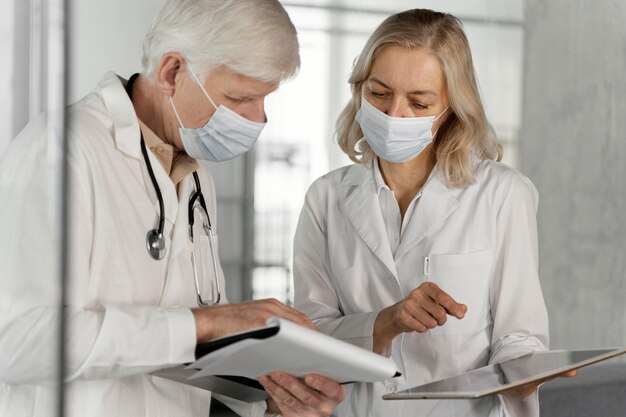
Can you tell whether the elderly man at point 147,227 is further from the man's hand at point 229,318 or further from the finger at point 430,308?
the finger at point 430,308

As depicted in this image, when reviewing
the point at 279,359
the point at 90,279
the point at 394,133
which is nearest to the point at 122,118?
the point at 90,279

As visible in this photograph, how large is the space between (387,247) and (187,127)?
0.48 metres

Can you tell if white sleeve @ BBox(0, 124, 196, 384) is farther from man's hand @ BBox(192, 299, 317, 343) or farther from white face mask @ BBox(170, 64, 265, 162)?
white face mask @ BBox(170, 64, 265, 162)

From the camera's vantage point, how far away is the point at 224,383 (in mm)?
1248

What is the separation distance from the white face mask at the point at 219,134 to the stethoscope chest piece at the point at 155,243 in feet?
0.47

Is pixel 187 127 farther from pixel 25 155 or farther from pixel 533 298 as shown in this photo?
pixel 533 298

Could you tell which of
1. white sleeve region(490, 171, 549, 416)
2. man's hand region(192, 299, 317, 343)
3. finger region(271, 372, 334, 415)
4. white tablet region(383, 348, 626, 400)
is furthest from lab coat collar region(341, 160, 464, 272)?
man's hand region(192, 299, 317, 343)

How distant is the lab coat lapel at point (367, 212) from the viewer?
1572 mm

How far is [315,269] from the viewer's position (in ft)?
5.40

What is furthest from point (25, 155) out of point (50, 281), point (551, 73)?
point (551, 73)

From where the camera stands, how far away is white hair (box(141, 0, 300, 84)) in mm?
1179

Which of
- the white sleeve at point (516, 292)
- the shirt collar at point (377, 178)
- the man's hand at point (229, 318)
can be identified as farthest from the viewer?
the shirt collar at point (377, 178)

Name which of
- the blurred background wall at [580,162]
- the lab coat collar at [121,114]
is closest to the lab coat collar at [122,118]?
the lab coat collar at [121,114]

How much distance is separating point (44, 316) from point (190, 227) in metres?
0.27
